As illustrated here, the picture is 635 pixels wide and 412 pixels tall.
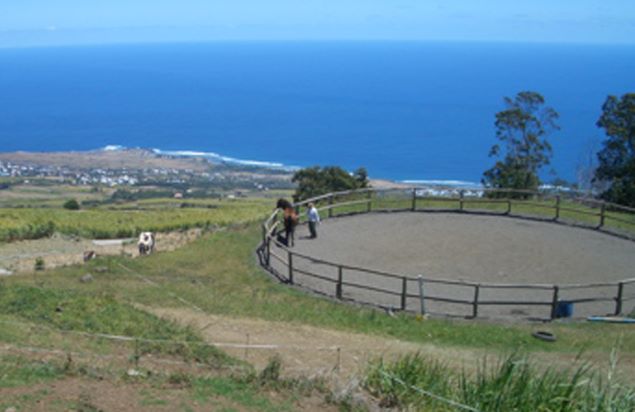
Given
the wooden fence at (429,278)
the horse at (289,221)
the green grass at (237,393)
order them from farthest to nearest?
the horse at (289,221)
the wooden fence at (429,278)
the green grass at (237,393)

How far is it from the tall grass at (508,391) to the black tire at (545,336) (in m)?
6.63

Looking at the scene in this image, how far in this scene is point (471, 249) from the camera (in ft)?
75.0

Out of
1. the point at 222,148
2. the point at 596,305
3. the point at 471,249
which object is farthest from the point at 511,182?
the point at 222,148

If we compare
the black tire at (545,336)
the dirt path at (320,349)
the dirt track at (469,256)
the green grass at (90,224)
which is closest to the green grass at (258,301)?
the black tire at (545,336)

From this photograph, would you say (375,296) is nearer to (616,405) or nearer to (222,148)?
(616,405)

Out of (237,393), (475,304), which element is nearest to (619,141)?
(475,304)

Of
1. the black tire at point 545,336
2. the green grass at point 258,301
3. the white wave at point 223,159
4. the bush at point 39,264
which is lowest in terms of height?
the white wave at point 223,159

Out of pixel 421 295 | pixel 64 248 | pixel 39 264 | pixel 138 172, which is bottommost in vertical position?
pixel 138 172

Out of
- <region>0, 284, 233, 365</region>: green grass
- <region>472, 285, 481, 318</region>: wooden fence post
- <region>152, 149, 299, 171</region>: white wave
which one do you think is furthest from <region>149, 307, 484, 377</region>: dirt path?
<region>152, 149, 299, 171</region>: white wave

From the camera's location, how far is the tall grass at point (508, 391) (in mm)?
7078

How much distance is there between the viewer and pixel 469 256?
22125 millimetres

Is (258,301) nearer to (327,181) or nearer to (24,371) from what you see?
(24,371)

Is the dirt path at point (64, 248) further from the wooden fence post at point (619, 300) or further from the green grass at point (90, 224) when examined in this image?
the wooden fence post at point (619, 300)

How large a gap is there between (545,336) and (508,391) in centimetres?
859
